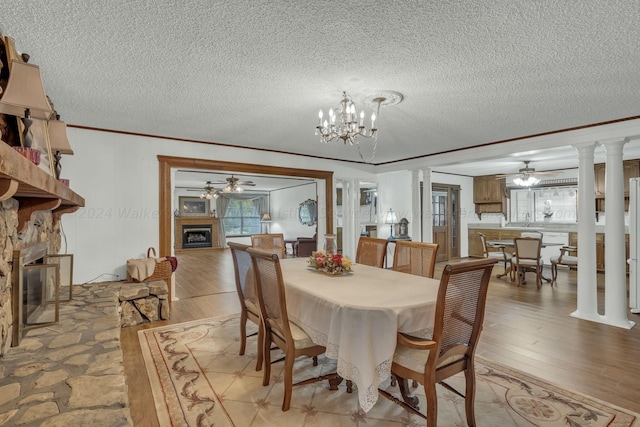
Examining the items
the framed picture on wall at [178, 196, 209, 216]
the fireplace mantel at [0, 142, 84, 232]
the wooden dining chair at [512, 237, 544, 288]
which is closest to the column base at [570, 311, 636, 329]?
the wooden dining chair at [512, 237, 544, 288]

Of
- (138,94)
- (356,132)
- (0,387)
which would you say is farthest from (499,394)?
(138,94)

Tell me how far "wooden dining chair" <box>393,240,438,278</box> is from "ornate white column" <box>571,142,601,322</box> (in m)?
2.36

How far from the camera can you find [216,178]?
8305 millimetres

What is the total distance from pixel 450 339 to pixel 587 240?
3.25 m

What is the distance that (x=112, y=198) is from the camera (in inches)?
163

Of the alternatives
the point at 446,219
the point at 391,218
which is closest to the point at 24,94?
the point at 391,218

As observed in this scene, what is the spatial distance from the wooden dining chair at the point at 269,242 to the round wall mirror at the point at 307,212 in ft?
16.7

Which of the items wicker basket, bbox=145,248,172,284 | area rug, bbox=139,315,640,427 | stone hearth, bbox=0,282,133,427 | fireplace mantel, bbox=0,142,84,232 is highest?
fireplace mantel, bbox=0,142,84,232

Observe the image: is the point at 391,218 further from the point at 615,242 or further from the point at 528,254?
the point at 615,242

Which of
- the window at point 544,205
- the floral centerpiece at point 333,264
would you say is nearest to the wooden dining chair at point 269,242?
the floral centerpiece at point 333,264

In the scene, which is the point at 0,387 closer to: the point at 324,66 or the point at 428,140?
the point at 324,66

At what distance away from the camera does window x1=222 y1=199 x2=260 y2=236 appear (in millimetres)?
11664

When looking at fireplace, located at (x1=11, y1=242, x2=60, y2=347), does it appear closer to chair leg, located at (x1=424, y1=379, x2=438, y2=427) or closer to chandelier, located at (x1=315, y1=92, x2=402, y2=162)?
chandelier, located at (x1=315, y1=92, x2=402, y2=162)

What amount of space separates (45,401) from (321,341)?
1.33m
